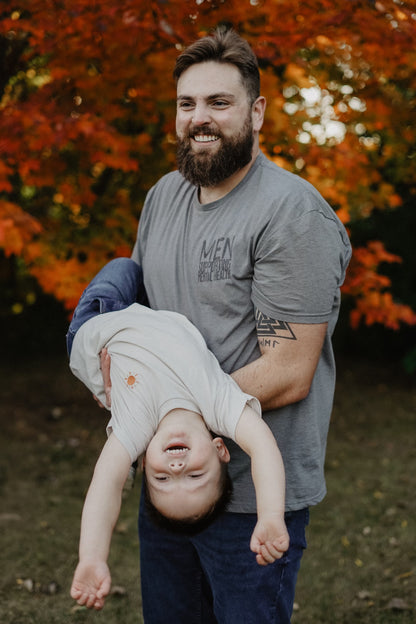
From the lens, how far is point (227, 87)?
7.76 ft

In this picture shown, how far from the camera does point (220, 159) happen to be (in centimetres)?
232

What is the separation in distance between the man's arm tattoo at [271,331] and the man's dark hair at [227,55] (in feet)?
2.69

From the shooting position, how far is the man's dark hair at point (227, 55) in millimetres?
2359

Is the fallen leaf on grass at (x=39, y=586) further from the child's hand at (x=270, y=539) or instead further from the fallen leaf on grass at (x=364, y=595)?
the child's hand at (x=270, y=539)

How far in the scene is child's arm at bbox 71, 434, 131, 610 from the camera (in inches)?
78.7

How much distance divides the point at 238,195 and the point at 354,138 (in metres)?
3.43

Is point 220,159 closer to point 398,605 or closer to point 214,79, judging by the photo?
point 214,79

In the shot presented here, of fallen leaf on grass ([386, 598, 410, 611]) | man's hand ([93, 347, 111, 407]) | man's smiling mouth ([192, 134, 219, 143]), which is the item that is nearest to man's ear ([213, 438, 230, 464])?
man's hand ([93, 347, 111, 407])

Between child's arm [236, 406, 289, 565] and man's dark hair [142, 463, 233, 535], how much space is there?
26 centimetres


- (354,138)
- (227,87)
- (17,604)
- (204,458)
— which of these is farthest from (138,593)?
(354,138)

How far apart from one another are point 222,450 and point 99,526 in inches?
19.2

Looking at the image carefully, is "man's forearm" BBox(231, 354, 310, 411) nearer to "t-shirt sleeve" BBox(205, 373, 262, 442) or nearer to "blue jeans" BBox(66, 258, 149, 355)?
"t-shirt sleeve" BBox(205, 373, 262, 442)

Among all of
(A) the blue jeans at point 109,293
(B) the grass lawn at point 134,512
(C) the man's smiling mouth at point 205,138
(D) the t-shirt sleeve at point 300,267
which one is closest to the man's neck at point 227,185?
(C) the man's smiling mouth at point 205,138

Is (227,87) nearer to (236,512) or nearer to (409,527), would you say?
(236,512)
